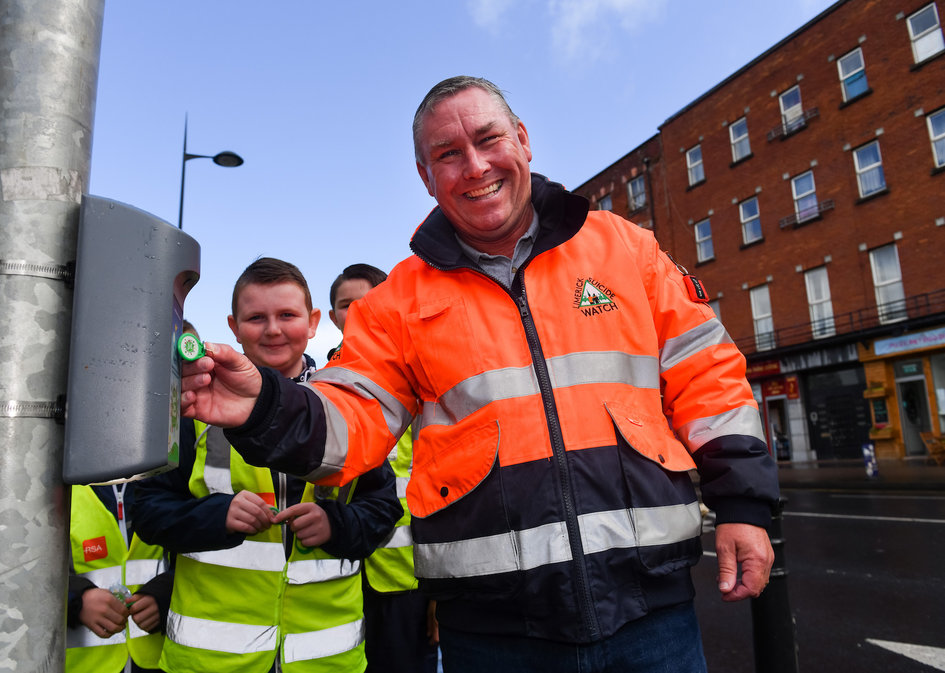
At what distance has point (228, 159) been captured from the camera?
442 inches

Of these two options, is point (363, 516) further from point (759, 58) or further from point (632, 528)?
point (759, 58)

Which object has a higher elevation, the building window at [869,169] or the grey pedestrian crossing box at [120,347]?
the building window at [869,169]

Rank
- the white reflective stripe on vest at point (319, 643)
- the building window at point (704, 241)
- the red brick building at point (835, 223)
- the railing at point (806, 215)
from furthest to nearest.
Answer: the building window at point (704, 241)
the railing at point (806, 215)
the red brick building at point (835, 223)
the white reflective stripe on vest at point (319, 643)

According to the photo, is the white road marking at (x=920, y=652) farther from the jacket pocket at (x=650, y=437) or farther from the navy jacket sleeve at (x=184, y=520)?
the navy jacket sleeve at (x=184, y=520)

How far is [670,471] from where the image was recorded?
1.67m

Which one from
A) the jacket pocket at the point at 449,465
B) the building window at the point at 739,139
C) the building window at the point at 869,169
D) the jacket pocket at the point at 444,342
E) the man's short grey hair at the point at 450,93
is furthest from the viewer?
the building window at the point at 739,139

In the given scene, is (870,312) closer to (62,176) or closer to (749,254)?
(749,254)

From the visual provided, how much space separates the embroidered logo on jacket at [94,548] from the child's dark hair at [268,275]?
3.60 feet

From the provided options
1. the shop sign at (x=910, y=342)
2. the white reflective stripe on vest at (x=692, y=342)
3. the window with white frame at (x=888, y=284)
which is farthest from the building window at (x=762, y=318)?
the white reflective stripe on vest at (x=692, y=342)

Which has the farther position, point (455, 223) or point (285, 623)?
point (285, 623)

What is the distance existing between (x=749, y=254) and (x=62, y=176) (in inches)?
901

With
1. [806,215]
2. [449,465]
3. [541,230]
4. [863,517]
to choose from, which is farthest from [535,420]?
[806,215]

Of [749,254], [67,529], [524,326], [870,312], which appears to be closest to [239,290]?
[524,326]

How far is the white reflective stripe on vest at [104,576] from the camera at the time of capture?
8.61 feet
